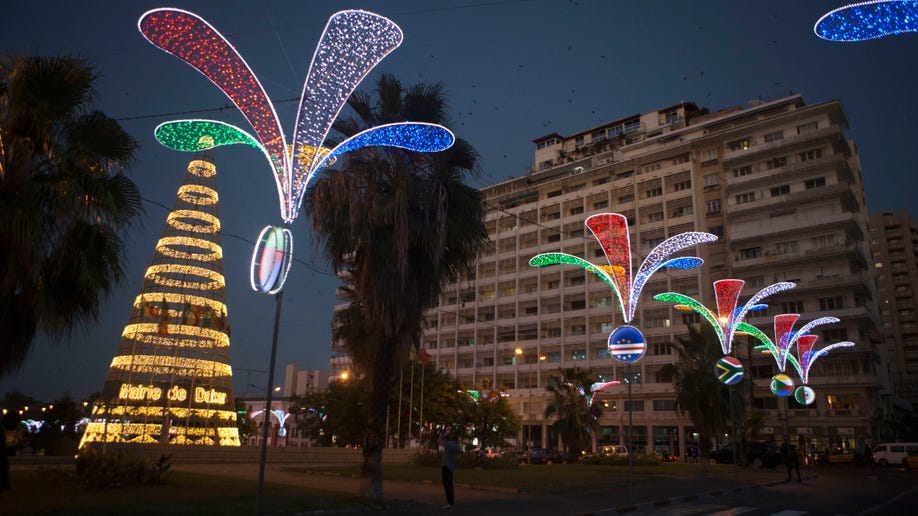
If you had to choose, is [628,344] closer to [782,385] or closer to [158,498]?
[158,498]

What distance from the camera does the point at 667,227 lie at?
221 feet

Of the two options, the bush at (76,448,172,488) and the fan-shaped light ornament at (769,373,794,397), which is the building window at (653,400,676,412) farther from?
the bush at (76,448,172,488)

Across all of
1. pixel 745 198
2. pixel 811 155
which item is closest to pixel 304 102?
pixel 745 198

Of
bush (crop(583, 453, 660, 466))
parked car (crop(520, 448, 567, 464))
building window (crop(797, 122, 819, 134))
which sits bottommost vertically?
parked car (crop(520, 448, 567, 464))

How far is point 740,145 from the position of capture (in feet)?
219

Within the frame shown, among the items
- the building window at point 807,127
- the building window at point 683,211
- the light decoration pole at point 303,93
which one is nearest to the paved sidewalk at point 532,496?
the light decoration pole at point 303,93

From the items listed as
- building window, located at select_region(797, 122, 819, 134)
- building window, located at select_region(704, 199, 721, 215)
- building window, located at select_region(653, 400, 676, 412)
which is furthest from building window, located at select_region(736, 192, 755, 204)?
building window, located at select_region(653, 400, 676, 412)

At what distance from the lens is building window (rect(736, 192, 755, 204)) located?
64375 millimetres

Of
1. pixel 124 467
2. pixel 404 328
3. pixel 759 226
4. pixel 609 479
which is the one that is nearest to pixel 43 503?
pixel 124 467

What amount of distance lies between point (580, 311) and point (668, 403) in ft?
45.9

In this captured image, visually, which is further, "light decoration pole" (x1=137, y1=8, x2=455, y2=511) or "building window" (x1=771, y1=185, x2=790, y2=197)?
"building window" (x1=771, y1=185, x2=790, y2=197)

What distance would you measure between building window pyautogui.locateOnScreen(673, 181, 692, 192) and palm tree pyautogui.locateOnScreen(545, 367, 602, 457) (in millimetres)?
35295

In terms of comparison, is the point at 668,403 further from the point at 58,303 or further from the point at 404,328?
the point at 58,303

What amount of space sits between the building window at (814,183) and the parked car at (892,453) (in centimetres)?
2620
